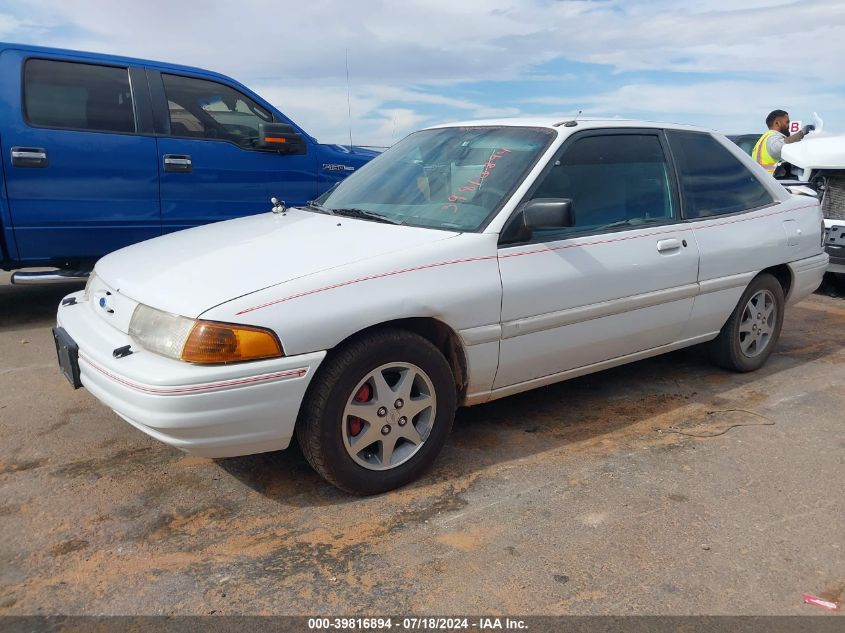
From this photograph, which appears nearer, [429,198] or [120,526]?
[120,526]

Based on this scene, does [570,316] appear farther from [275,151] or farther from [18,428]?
[275,151]

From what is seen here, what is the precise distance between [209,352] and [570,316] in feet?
5.62

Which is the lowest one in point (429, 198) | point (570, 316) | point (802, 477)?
point (802, 477)

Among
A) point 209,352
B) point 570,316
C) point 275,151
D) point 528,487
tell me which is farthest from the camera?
point 275,151

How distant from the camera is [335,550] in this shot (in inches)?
104

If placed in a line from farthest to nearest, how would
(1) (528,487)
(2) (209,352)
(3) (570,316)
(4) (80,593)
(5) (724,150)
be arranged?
(5) (724,150) → (3) (570,316) → (1) (528,487) → (2) (209,352) → (4) (80,593)

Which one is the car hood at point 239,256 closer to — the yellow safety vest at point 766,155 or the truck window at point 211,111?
the truck window at point 211,111

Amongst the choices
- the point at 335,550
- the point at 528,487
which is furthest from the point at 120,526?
the point at 528,487

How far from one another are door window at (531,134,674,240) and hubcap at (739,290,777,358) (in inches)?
40.0

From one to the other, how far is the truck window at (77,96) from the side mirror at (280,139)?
39.1 inches

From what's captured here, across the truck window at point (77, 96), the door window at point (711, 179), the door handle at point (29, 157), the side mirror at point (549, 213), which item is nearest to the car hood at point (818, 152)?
the door window at point (711, 179)

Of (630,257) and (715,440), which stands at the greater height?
(630,257)

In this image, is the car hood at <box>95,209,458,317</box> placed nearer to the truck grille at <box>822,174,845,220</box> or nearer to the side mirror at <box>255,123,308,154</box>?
the side mirror at <box>255,123,308,154</box>

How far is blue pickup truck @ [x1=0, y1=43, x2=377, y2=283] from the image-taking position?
5.21 metres
